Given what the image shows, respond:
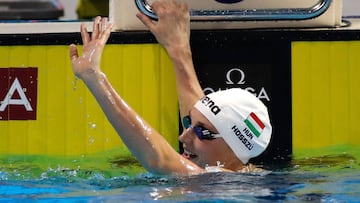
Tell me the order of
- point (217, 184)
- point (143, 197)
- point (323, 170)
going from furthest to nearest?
point (323, 170) → point (217, 184) → point (143, 197)

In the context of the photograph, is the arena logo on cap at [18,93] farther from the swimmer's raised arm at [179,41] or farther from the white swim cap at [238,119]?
the white swim cap at [238,119]

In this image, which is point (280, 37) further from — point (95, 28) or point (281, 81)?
point (95, 28)

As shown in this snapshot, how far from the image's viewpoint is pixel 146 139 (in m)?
2.94

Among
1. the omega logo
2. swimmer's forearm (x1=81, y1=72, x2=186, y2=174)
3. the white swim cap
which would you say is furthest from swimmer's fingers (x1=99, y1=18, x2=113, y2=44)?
the omega logo

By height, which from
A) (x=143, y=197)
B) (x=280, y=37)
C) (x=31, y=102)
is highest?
(x=280, y=37)

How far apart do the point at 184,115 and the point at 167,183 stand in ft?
1.97

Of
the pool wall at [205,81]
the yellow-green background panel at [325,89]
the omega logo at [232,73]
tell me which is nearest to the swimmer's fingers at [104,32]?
the pool wall at [205,81]

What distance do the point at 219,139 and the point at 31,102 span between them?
0.94m

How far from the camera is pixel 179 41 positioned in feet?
11.7

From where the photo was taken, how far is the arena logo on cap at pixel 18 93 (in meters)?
3.72

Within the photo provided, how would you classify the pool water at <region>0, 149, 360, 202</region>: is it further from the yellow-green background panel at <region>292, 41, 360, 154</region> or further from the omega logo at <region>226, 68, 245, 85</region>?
the omega logo at <region>226, 68, 245, 85</region>

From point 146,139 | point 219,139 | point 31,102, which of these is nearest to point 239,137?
point 219,139

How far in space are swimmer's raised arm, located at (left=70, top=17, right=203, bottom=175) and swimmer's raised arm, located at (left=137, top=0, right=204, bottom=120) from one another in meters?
0.55

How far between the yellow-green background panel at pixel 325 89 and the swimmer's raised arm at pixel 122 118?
0.80 metres
